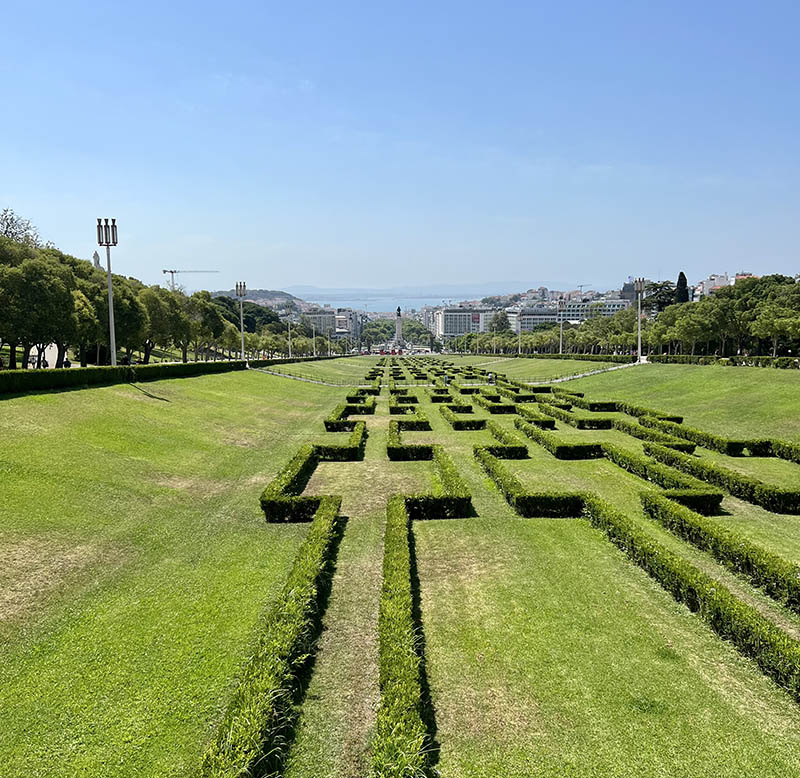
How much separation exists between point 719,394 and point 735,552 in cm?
3332

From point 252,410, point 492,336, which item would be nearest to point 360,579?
point 252,410

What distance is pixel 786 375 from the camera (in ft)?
134

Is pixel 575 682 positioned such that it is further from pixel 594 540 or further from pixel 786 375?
pixel 786 375

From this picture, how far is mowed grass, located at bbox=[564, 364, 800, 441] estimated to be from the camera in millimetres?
31406

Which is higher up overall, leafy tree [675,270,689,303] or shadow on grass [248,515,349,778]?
leafy tree [675,270,689,303]

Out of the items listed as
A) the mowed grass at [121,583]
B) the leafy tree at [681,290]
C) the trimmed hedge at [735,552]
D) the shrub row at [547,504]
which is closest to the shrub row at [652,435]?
the trimmed hedge at [735,552]

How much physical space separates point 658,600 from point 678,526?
176 inches

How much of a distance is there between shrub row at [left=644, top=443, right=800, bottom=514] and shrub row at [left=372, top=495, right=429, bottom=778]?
1330 centimetres

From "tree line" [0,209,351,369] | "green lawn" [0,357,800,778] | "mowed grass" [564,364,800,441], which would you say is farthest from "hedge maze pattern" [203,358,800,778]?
"tree line" [0,209,351,369]

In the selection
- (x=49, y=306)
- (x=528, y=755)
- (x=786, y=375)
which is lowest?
(x=528, y=755)

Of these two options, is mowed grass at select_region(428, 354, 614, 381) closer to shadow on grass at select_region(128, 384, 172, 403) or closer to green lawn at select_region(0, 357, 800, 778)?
shadow on grass at select_region(128, 384, 172, 403)

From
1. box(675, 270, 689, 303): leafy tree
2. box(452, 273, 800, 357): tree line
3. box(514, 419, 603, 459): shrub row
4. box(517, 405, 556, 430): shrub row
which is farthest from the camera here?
box(675, 270, 689, 303): leafy tree

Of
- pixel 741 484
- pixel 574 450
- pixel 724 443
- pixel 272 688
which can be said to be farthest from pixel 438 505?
pixel 724 443

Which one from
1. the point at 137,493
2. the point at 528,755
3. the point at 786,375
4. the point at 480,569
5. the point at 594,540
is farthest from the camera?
the point at 786,375
